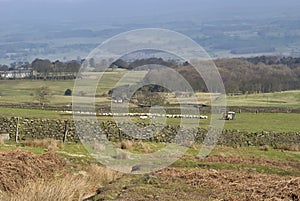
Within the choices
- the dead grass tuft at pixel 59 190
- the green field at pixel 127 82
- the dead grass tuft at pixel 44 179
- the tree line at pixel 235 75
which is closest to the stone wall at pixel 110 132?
the green field at pixel 127 82

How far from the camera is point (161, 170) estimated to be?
17.8 metres

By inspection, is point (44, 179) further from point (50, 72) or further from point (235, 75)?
point (235, 75)

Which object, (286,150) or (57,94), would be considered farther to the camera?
(57,94)

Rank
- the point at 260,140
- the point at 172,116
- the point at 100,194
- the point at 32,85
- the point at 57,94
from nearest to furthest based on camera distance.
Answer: the point at 100,194 → the point at 260,140 → the point at 172,116 → the point at 57,94 → the point at 32,85

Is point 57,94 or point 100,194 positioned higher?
point 100,194

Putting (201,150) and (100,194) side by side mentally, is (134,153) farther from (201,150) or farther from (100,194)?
(100,194)

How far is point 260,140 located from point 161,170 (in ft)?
56.0

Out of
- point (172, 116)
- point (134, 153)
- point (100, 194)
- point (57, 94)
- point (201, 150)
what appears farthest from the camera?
point (57, 94)

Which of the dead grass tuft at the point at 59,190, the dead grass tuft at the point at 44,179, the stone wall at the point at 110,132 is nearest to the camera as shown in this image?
the dead grass tuft at the point at 59,190

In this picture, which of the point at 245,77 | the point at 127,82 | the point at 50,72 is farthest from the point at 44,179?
the point at 245,77

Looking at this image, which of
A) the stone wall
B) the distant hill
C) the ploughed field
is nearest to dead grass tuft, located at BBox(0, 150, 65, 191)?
the ploughed field

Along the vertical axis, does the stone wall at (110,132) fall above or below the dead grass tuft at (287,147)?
above

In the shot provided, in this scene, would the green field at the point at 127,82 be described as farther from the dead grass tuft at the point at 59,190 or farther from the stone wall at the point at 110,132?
the dead grass tuft at the point at 59,190

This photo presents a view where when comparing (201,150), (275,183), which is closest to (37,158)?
(275,183)
